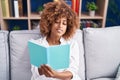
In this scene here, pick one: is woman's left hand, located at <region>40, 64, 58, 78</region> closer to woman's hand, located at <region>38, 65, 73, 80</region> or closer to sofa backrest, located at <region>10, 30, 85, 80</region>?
woman's hand, located at <region>38, 65, 73, 80</region>

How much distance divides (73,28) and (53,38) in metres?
0.16

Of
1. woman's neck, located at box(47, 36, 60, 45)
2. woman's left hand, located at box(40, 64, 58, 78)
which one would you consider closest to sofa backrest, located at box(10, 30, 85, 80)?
woman's neck, located at box(47, 36, 60, 45)

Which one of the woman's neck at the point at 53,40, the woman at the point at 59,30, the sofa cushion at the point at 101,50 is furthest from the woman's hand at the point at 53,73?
the sofa cushion at the point at 101,50

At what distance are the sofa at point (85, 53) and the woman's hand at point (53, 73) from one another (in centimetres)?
30

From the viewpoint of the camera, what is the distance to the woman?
1.24 metres

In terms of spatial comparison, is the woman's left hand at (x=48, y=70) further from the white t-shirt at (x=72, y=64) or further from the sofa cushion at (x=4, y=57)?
the sofa cushion at (x=4, y=57)

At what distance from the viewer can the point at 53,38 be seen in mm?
1354

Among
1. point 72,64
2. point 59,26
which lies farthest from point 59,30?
point 72,64

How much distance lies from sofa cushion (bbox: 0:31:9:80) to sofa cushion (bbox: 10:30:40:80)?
0.12 feet

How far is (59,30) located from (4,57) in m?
0.48

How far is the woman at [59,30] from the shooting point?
4.08 feet

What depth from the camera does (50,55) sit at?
1.04 m

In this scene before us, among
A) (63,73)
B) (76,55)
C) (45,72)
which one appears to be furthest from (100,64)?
(45,72)

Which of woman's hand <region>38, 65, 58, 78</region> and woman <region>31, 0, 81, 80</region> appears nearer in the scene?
woman's hand <region>38, 65, 58, 78</region>
